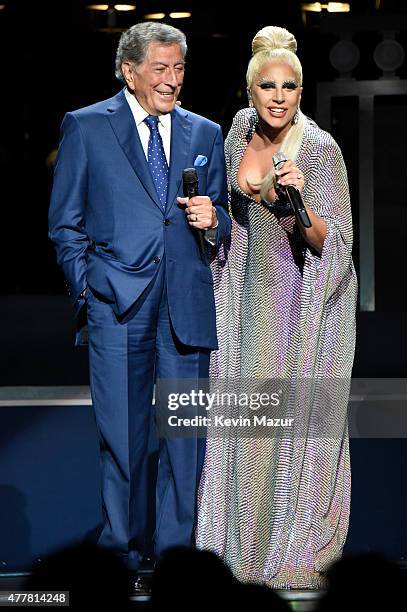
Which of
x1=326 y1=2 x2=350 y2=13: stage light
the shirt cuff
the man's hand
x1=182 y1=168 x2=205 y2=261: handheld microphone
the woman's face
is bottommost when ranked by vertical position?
the shirt cuff

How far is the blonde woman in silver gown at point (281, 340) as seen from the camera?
348cm

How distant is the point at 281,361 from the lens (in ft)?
11.7

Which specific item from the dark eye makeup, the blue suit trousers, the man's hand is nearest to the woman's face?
the dark eye makeup

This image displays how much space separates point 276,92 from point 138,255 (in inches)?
22.2

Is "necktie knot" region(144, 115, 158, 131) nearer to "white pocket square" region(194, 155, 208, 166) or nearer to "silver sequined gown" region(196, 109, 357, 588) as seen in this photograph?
"white pocket square" region(194, 155, 208, 166)

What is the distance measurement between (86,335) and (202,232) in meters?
0.42

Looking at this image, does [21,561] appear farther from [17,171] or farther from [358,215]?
[17,171]

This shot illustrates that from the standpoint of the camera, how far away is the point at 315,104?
10.3 m

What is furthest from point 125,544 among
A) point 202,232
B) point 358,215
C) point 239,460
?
point 358,215

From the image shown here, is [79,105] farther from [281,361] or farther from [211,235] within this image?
[211,235]

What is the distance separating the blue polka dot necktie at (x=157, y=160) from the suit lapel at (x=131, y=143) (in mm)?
28

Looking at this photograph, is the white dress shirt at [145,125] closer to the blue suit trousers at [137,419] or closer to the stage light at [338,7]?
the blue suit trousers at [137,419]

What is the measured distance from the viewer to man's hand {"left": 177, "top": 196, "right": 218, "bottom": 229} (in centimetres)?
323

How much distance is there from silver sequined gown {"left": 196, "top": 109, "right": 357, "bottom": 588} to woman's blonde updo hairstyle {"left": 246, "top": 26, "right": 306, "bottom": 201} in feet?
0.13
